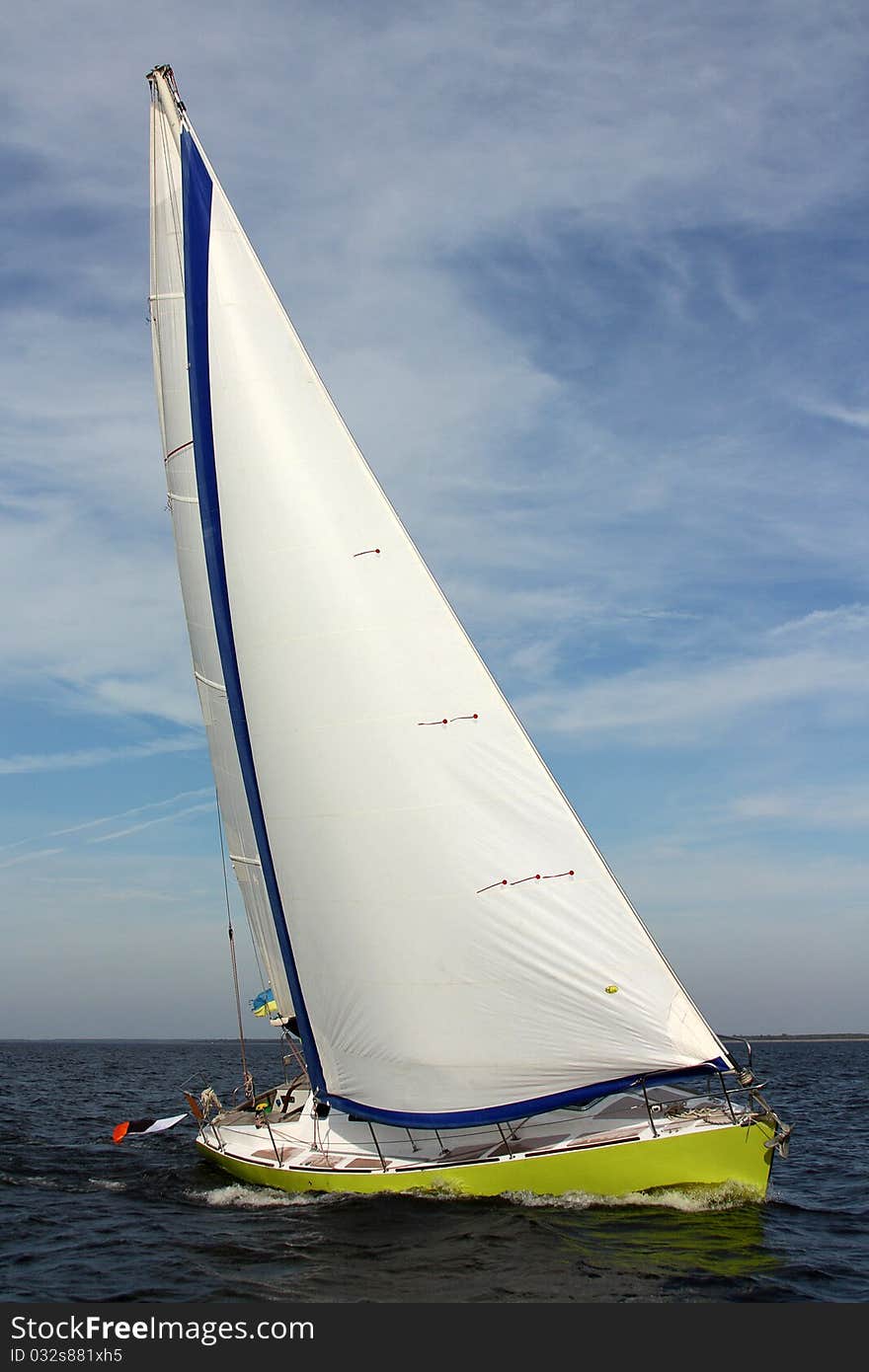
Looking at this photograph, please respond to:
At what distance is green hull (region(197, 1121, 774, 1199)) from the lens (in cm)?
1479

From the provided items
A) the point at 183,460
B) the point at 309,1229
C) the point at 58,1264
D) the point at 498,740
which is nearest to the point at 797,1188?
the point at 309,1229

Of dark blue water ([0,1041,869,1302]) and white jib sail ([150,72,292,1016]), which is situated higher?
white jib sail ([150,72,292,1016])

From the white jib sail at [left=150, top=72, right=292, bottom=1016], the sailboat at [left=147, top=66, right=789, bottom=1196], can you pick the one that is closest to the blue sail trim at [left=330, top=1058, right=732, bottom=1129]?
the sailboat at [left=147, top=66, right=789, bottom=1196]

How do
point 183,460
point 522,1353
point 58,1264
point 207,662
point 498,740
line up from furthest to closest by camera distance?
point 207,662
point 183,460
point 498,740
point 58,1264
point 522,1353

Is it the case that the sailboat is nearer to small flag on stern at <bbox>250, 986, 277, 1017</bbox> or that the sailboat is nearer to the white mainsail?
the white mainsail

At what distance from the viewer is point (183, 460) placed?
63.0 feet

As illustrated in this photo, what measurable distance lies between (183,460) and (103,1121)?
77.2 ft

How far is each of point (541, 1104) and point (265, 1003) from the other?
8.46 m

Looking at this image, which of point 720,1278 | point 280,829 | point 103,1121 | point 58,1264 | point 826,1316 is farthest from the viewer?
point 103,1121

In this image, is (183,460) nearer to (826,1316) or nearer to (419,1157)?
(419,1157)

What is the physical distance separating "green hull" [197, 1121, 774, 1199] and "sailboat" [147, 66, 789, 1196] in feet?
0.10

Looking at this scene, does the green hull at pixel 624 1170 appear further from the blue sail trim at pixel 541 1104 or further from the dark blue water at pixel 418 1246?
the blue sail trim at pixel 541 1104

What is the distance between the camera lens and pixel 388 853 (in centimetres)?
1584

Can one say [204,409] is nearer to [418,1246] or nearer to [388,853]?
[388,853]
